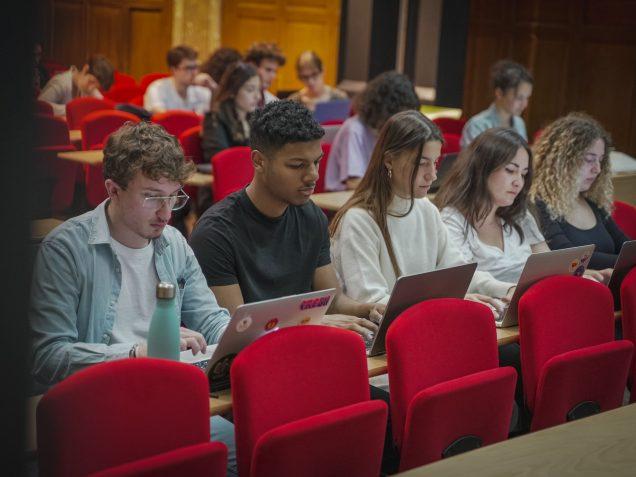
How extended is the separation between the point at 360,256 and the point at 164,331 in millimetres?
1154

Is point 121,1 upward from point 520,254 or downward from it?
upward

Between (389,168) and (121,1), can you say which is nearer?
(389,168)

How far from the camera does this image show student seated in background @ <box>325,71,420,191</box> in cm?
544

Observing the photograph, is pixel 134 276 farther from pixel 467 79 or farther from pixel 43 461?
pixel 467 79

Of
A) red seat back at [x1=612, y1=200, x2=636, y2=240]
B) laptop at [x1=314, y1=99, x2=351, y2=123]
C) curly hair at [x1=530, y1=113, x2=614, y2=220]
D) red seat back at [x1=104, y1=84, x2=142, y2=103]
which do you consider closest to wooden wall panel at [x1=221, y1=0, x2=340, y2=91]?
red seat back at [x1=104, y1=84, x2=142, y2=103]

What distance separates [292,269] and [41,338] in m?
0.95

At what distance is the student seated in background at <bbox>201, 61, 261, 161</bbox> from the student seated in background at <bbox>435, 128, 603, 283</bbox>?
2.35 metres

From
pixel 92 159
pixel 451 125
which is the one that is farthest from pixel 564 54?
pixel 92 159

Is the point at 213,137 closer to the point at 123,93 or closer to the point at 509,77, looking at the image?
the point at 509,77

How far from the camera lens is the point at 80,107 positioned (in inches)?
243

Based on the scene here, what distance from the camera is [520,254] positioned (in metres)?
3.65

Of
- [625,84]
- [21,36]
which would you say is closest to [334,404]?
[21,36]

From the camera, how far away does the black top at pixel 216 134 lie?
224 inches

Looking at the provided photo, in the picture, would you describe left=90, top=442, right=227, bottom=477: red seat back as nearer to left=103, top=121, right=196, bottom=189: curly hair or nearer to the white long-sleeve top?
left=103, top=121, right=196, bottom=189: curly hair
